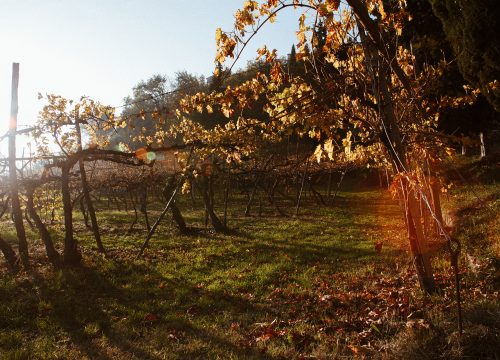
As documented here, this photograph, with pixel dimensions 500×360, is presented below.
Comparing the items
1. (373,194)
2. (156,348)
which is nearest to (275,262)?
(156,348)

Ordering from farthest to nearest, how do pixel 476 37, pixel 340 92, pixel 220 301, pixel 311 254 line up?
pixel 311 254 → pixel 220 301 → pixel 476 37 → pixel 340 92

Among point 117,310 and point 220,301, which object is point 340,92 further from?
point 117,310

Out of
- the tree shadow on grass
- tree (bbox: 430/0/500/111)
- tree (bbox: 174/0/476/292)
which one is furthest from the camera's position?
tree (bbox: 430/0/500/111)

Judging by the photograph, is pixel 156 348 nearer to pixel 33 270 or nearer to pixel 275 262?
pixel 275 262

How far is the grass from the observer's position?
5.66m

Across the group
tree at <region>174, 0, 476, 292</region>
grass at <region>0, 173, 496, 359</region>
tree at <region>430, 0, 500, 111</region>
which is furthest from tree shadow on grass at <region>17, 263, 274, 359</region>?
tree at <region>430, 0, 500, 111</region>

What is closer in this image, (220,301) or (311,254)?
(220,301)

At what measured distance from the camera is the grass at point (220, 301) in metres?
5.66

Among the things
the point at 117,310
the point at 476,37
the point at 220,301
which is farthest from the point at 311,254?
the point at 476,37

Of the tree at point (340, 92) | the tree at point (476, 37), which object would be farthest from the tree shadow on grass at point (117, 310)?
the tree at point (476, 37)

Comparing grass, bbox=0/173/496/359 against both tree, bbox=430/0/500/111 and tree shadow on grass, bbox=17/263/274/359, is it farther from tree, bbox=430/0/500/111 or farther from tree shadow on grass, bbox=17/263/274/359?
tree, bbox=430/0/500/111

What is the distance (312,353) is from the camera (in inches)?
200

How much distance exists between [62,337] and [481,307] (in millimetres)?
6478

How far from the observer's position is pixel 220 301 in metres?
7.92
